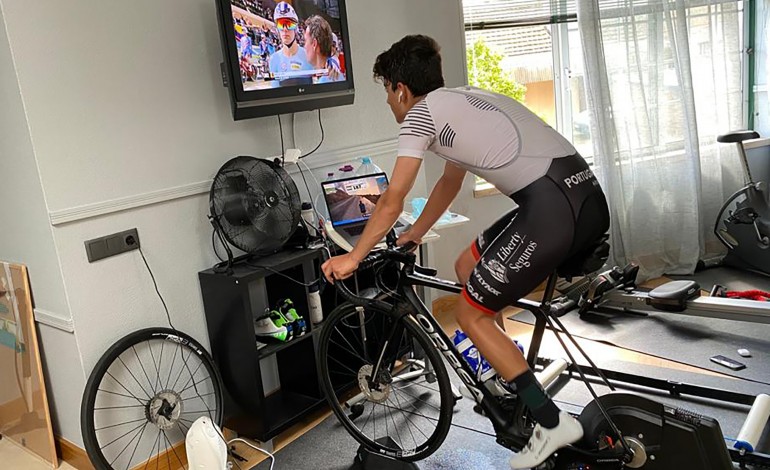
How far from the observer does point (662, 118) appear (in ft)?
13.4

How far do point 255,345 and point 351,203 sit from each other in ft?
2.51

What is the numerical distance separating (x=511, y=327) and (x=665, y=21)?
2103mm

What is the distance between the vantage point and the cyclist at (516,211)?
1.91 m

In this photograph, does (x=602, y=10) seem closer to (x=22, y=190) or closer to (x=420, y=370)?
(x=420, y=370)

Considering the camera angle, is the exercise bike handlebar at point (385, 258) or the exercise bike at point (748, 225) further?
the exercise bike at point (748, 225)

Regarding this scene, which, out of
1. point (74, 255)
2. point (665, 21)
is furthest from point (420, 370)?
point (665, 21)

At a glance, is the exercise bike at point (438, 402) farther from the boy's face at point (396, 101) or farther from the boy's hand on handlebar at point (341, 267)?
the boy's face at point (396, 101)

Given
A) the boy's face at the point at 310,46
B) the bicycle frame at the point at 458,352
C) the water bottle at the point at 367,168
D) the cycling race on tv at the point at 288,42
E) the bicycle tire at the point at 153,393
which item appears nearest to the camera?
the bicycle frame at the point at 458,352

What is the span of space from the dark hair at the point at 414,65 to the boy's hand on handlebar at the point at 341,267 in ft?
1.90

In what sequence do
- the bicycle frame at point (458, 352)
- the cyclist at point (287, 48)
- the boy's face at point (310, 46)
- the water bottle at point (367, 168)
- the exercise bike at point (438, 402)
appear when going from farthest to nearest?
the water bottle at point (367, 168) → the boy's face at point (310, 46) → the cyclist at point (287, 48) → the bicycle frame at point (458, 352) → the exercise bike at point (438, 402)

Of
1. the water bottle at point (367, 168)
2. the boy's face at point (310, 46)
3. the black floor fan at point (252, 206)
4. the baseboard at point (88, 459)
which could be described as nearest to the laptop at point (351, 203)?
the water bottle at point (367, 168)

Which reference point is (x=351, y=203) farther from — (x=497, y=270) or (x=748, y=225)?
(x=748, y=225)

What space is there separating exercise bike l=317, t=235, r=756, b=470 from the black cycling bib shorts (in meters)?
0.09

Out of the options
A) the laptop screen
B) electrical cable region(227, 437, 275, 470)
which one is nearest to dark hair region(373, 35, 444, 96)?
the laptop screen
